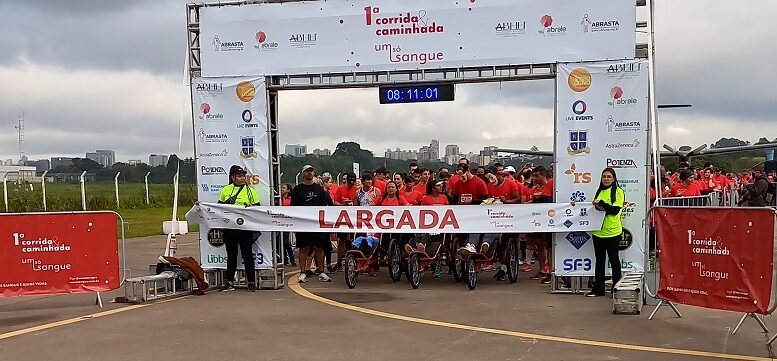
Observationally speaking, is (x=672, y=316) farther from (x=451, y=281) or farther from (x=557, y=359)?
(x=451, y=281)

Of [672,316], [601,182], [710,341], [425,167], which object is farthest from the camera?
[425,167]

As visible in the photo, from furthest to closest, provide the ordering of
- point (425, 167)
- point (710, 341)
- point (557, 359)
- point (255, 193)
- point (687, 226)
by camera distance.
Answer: point (425, 167), point (255, 193), point (687, 226), point (710, 341), point (557, 359)

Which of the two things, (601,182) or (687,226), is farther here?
(601,182)

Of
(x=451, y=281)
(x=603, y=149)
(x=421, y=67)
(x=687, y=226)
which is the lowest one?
(x=451, y=281)

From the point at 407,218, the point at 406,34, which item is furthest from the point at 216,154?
the point at 406,34

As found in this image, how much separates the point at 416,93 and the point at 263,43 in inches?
104

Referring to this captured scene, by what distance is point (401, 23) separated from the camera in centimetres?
1178

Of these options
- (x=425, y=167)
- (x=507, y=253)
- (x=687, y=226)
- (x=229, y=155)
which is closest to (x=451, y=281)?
(x=507, y=253)

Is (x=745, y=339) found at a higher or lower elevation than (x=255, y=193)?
lower

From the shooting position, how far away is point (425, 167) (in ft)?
50.1

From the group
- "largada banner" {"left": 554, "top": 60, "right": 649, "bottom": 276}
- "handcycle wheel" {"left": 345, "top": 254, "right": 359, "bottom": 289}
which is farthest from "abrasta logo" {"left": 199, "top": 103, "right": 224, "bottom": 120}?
"largada banner" {"left": 554, "top": 60, "right": 649, "bottom": 276}

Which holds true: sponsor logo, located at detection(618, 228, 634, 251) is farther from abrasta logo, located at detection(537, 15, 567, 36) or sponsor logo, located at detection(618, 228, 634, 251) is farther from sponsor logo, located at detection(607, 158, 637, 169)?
abrasta logo, located at detection(537, 15, 567, 36)

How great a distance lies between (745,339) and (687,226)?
1355 millimetres

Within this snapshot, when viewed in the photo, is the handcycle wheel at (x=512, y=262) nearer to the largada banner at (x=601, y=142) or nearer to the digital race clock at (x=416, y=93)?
the largada banner at (x=601, y=142)
